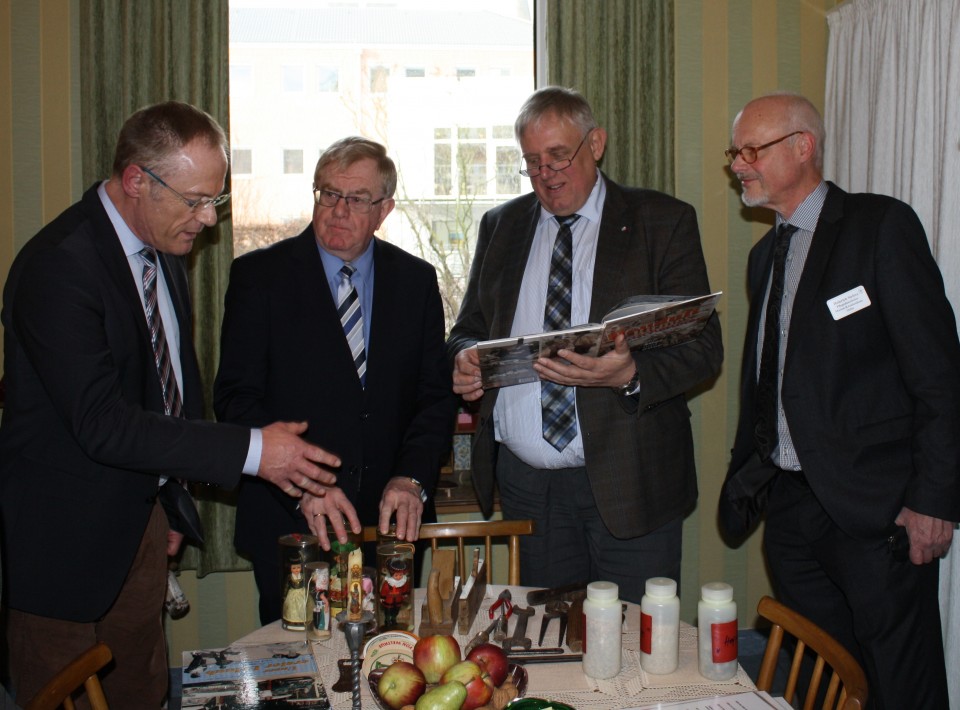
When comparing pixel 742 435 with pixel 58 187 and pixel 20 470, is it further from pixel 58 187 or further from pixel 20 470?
pixel 58 187

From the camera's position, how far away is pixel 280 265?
2750mm

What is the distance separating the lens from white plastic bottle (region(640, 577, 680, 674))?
5.99 feet

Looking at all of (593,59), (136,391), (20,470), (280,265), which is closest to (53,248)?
(136,391)

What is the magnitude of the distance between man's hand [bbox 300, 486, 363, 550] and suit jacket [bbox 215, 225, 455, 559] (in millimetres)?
366

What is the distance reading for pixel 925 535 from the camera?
252 centimetres

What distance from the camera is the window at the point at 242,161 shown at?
3.88m

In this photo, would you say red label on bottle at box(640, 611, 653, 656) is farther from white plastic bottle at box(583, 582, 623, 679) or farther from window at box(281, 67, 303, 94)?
window at box(281, 67, 303, 94)

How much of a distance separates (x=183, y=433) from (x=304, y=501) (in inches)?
13.7

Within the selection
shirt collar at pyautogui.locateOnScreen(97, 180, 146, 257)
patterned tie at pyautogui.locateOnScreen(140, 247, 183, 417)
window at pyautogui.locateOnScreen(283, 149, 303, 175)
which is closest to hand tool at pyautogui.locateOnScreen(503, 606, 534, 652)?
patterned tie at pyautogui.locateOnScreen(140, 247, 183, 417)

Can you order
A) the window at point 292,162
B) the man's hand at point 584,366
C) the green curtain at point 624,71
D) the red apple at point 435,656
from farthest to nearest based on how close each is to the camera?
the window at point 292,162
the green curtain at point 624,71
the man's hand at point 584,366
the red apple at point 435,656

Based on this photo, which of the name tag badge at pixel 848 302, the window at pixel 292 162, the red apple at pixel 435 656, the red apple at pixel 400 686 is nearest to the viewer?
the red apple at pixel 400 686

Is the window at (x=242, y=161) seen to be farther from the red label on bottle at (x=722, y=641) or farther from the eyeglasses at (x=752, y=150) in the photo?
the red label on bottle at (x=722, y=641)

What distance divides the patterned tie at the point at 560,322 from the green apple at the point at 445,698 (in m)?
1.33

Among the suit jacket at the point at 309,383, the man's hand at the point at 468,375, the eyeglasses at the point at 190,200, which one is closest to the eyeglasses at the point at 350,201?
the suit jacket at the point at 309,383
